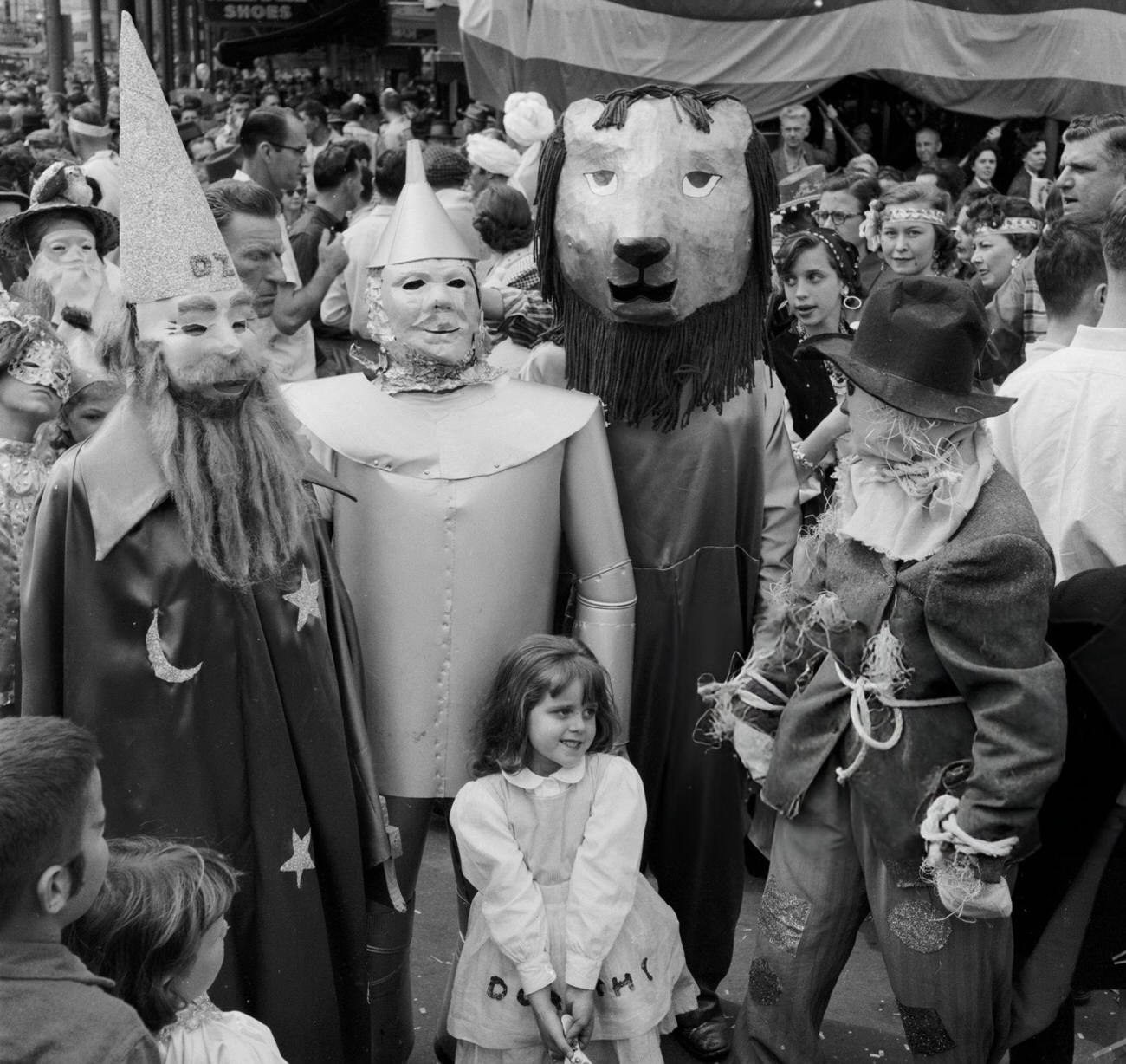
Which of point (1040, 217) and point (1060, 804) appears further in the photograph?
point (1040, 217)

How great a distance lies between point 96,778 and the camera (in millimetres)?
2025

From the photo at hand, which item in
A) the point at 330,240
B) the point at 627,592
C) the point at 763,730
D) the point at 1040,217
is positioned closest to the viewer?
the point at 763,730

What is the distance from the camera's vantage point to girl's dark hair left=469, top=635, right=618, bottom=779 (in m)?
3.04

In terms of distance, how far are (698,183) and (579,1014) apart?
181 centimetres

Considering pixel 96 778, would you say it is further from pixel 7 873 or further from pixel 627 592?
pixel 627 592

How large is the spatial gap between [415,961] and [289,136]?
13.5 ft

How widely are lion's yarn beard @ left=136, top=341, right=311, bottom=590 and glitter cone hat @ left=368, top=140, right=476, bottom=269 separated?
1.49 ft

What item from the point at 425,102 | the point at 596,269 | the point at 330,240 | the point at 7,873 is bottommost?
the point at 425,102

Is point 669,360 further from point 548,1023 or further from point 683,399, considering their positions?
point 548,1023

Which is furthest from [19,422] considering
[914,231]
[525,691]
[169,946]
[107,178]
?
[107,178]

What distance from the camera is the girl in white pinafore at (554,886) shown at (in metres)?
2.96

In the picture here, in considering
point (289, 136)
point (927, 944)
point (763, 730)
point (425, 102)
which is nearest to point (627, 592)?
point (763, 730)

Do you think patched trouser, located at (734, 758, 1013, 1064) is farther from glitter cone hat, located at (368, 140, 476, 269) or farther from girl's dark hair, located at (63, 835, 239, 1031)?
glitter cone hat, located at (368, 140, 476, 269)

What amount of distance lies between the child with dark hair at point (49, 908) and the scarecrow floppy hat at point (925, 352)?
1.56 metres
